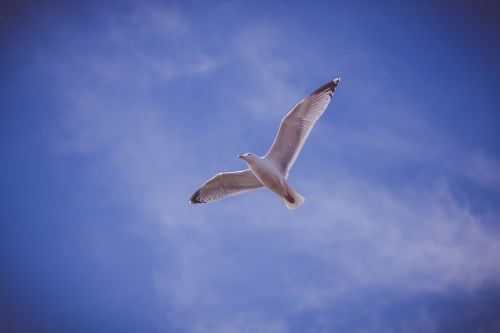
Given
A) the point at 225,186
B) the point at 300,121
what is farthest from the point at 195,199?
the point at 300,121

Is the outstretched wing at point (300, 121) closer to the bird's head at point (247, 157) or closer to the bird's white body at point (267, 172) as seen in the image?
the bird's white body at point (267, 172)

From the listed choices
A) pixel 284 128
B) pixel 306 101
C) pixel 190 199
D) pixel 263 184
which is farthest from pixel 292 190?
pixel 190 199

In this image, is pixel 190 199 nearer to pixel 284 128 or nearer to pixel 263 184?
pixel 263 184

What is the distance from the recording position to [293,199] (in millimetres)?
7242

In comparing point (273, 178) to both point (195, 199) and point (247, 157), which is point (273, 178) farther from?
point (195, 199)

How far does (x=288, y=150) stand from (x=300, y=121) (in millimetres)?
577

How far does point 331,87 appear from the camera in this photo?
7.37 meters

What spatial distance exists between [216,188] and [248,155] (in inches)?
54.9

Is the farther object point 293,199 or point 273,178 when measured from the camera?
point 293,199

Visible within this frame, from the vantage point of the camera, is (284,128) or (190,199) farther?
(190,199)

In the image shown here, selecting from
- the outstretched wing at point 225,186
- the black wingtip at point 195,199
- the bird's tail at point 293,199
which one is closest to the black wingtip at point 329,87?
the bird's tail at point 293,199

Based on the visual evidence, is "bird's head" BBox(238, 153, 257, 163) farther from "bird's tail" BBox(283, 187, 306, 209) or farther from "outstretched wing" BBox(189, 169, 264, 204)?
"bird's tail" BBox(283, 187, 306, 209)

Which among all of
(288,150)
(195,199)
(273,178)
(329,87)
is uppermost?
(329,87)

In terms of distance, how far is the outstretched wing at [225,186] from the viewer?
311 inches
